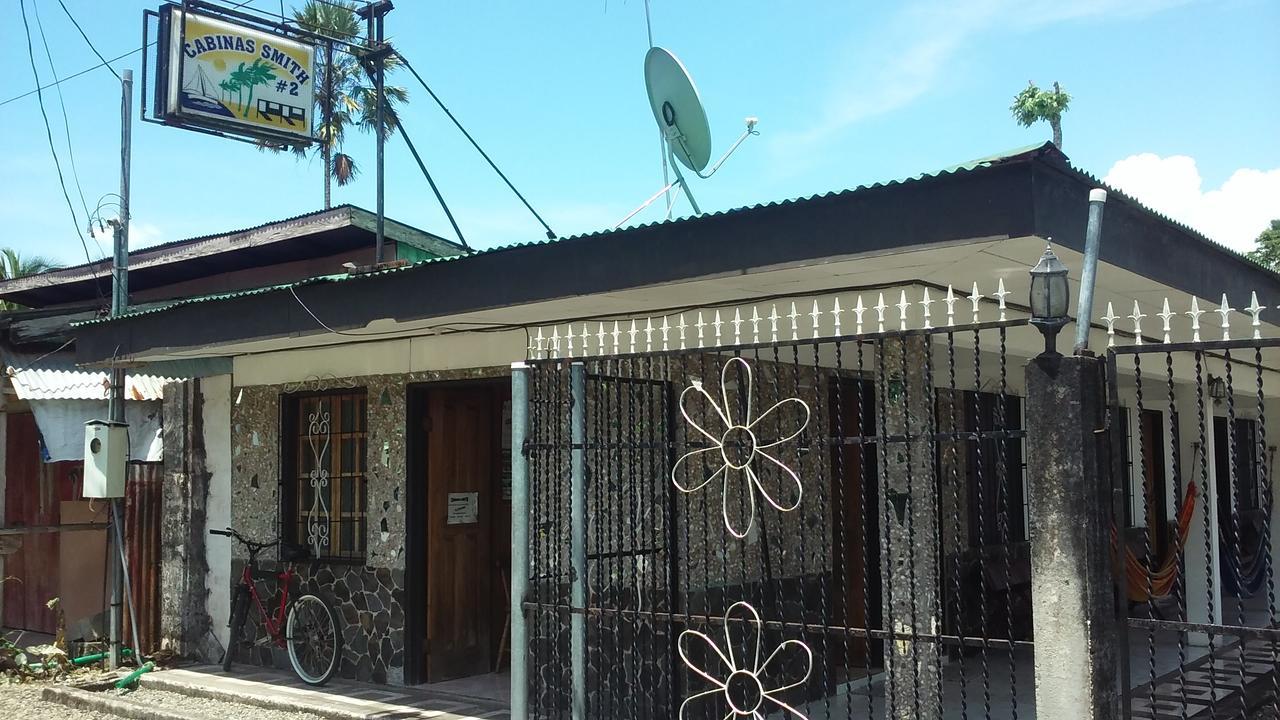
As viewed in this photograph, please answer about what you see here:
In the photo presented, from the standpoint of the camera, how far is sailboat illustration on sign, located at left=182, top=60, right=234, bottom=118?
8.88 meters

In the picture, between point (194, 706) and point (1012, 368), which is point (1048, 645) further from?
point (194, 706)

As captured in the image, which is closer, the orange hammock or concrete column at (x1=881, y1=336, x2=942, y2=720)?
concrete column at (x1=881, y1=336, x2=942, y2=720)

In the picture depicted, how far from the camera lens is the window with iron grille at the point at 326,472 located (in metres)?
8.78

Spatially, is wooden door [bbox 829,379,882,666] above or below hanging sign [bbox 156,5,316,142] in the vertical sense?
below

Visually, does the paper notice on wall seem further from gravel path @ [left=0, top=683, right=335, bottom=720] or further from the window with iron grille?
gravel path @ [left=0, top=683, right=335, bottom=720]

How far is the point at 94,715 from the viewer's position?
7.96 meters

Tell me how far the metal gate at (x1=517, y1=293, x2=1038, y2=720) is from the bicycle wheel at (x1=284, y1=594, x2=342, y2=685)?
A: 2059 millimetres

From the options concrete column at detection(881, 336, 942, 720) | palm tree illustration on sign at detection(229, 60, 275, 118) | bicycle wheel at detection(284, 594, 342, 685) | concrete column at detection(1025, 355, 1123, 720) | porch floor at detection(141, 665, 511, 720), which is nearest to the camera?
concrete column at detection(1025, 355, 1123, 720)

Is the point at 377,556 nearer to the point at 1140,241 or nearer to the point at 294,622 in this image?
the point at 294,622

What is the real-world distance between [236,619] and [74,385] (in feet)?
8.70

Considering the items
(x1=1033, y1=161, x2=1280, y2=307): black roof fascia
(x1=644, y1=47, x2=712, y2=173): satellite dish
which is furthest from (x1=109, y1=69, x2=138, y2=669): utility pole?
(x1=1033, y1=161, x2=1280, y2=307): black roof fascia

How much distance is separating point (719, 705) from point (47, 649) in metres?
6.17

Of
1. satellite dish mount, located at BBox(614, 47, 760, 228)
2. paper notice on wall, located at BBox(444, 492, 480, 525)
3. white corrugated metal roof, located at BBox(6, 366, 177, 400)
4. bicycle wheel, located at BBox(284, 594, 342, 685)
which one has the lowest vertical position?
bicycle wheel, located at BBox(284, 594, 342, 685)

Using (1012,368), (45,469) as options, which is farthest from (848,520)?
(45,469)
